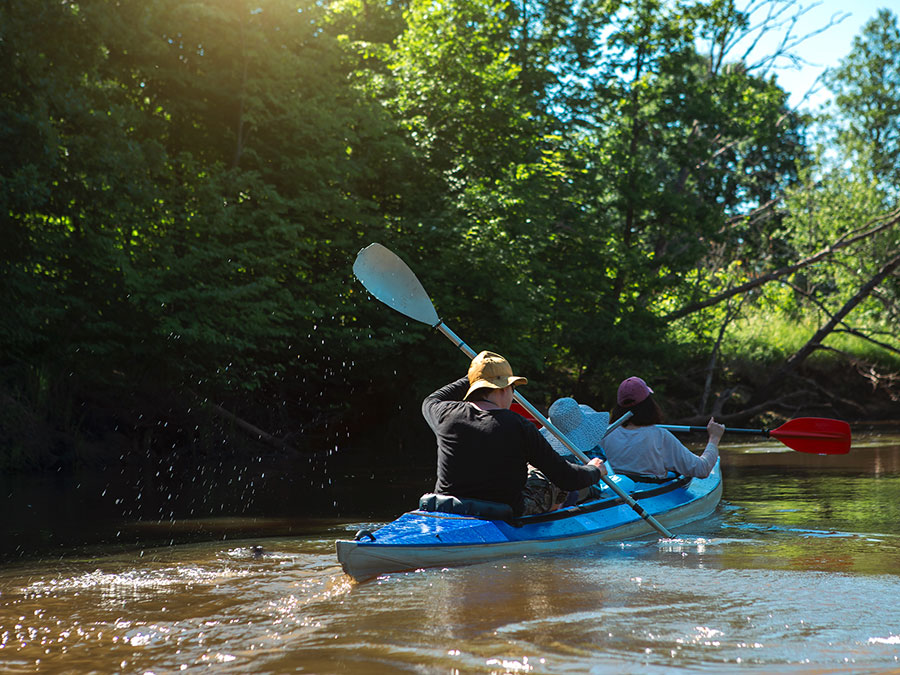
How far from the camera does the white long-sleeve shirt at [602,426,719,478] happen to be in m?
7.19

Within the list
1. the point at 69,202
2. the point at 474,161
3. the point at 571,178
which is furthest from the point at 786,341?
the point at 69,202

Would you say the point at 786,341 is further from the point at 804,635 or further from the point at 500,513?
the point at 804,635

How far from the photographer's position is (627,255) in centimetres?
1788

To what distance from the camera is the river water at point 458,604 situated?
11.2ft

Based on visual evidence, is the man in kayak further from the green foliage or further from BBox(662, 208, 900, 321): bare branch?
BBox(662, 208, 900, 321): bare branch

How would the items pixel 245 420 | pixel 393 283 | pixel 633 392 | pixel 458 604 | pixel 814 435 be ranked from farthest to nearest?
pixel 245 420 < pixel 814 435 < pixel 393 283 < pixel 633 392 < pixel 458 604

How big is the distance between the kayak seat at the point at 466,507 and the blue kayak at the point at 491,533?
0.8 inches

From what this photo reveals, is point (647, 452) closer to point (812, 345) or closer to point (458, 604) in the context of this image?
point (458, 604)

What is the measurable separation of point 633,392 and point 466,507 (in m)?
2.09

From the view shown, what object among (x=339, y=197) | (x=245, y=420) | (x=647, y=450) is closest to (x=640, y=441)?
(x=647, y=450)

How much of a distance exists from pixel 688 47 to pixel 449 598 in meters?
17.3

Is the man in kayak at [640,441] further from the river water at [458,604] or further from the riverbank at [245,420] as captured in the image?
the riverbank at [245,420]

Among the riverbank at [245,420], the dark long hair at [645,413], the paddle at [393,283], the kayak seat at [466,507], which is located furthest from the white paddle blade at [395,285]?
the riverbank at [245,420]

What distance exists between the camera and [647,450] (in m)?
7.20
